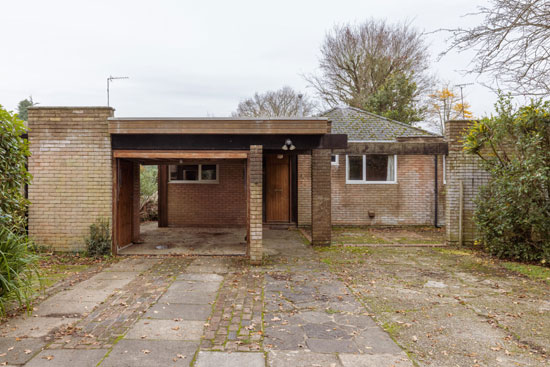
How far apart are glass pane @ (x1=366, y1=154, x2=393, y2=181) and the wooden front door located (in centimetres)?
306

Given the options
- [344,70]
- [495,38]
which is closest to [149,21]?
[495,38]

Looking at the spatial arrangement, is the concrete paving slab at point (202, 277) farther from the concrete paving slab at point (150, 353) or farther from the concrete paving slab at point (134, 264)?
the concrete paving slab at point (150, 353)

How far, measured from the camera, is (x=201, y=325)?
390 cm

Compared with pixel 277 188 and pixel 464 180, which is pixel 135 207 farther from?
pixel 464 180

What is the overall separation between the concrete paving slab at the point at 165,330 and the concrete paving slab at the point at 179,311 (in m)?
0.15

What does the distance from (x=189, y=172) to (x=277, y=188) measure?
3308 millimetres

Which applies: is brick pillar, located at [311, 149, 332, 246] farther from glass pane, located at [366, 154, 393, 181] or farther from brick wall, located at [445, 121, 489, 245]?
glass pane, located at [366, 154, 393, 181]

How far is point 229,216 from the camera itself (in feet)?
40.4

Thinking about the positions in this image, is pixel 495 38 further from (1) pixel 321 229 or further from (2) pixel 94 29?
→ (2) pixel 94 29

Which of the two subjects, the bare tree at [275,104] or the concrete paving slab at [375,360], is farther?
the bare tree at [275,104]

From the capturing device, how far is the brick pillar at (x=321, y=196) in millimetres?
8398

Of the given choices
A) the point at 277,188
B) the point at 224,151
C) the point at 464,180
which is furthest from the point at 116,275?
the point at 464,180

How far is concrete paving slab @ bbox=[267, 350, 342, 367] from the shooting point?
3.04 m

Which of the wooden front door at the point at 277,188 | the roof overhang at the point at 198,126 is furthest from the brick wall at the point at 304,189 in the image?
the roof overhang at the point at 198,126
